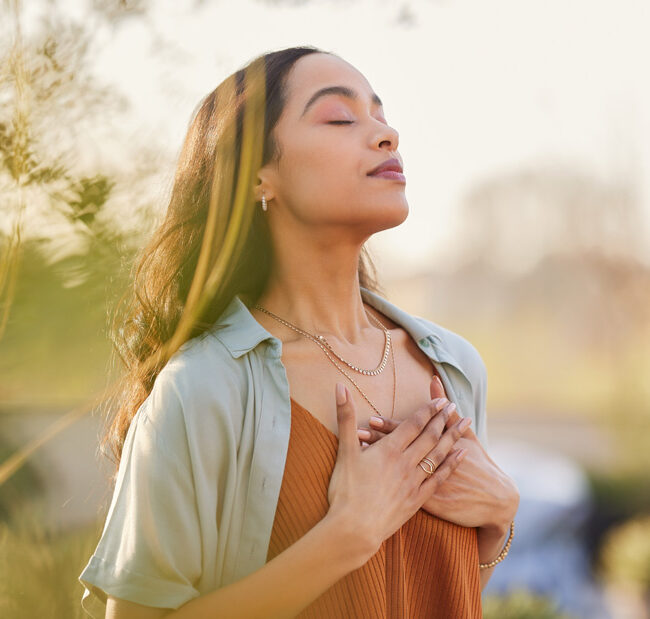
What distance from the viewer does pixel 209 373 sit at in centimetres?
117

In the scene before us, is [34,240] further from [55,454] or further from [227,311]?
[227,311]

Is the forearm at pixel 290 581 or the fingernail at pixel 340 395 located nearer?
the forearm at pixel 290 581

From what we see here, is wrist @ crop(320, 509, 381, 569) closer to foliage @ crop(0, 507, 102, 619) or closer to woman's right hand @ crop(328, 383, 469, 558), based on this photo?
woman's right hand @ crop(328, 383, 469, 558)

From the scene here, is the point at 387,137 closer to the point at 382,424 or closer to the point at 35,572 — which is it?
the point at 382,424

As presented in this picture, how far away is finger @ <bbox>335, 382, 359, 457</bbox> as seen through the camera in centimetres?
117

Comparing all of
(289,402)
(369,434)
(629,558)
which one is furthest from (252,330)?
(629,558)

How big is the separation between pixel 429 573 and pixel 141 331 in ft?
2.03

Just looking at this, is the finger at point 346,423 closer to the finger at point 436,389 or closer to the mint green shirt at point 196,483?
the mint green shirt at point 196,483

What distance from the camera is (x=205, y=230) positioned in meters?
1.37

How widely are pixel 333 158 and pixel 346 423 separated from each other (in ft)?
1.37

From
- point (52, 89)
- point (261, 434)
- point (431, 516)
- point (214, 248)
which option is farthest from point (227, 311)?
point (52, 89)

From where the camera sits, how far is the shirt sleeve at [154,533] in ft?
A: 3.50

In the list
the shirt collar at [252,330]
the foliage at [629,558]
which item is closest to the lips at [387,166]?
the shirt collar at [252,330]

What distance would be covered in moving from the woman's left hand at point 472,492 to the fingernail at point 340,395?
7 cm
